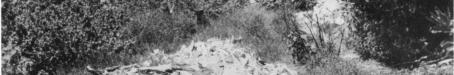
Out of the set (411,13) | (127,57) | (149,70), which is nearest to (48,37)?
(127,57)

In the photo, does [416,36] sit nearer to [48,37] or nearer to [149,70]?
[149,70]

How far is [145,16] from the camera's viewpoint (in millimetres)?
7898

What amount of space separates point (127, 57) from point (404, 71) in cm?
360

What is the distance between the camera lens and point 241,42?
22.9 feet

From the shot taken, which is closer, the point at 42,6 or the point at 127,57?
the point at 42,6

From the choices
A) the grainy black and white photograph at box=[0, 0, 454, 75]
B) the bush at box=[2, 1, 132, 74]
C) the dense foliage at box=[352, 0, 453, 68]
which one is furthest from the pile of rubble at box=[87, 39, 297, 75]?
the dense foliage at box=[352, 0, 453, 68]

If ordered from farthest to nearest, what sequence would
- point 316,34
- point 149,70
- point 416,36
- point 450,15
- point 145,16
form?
point 145,16, point 316,34, point 416,36, point 149,70, point 450,15

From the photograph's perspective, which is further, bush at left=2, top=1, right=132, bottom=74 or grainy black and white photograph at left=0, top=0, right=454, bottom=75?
bush at left=2, top=1, right=132, bottom=74

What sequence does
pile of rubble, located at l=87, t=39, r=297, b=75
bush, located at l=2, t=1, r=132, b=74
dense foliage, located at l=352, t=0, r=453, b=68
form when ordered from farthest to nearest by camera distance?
bush, located at l=2, t=1, r=132, b=74, dense foliage, located at l=352, t=0, r=453, b=68, pile of rubble, located at l=87, t=39, r=297, b=75

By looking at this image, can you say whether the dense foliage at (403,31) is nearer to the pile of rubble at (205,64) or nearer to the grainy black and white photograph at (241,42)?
the grainy black and white photograph at (241,42)

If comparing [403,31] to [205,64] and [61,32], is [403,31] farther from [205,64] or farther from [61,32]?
[61,32]

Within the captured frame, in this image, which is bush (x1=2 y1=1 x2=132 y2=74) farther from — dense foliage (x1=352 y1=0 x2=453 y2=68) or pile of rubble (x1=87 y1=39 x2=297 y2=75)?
dense foliage (x1=352 y1=0 x2=453 y2=68)

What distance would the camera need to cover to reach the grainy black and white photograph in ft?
17.9

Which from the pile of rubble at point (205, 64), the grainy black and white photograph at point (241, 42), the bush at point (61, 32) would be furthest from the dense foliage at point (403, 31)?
the bush at point (61, 32)
